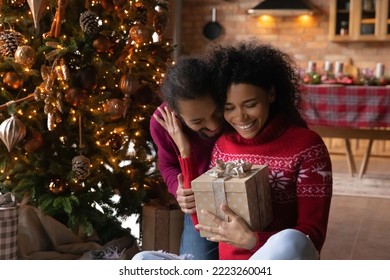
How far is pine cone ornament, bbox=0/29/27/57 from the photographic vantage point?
100 inches

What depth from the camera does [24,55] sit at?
247cm

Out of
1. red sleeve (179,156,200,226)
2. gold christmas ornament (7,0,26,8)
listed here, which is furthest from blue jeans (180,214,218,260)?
gold christmas ornament (7,0,26,8)

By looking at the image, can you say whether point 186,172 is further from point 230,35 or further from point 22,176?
point 230,35

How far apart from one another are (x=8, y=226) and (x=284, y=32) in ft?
18.1

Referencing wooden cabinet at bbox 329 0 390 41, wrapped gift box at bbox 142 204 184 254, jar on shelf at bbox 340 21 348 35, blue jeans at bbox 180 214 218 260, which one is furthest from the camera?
jar on shelf at bbox 340 21 348 35

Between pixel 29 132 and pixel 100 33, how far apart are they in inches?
20.4

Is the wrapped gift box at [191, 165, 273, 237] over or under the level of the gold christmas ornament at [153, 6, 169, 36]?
under

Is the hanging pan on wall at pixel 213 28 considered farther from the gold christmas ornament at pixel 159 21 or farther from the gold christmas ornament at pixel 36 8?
the gold christmas ornament at pixel 36 8

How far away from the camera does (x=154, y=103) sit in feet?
9.50

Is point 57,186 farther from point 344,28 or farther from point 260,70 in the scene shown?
point 344,28

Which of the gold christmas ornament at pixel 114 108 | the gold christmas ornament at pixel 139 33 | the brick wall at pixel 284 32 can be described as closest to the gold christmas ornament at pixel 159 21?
the gold christmas ornament at pixel 139 33

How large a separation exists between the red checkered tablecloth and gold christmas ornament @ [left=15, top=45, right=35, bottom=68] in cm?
302

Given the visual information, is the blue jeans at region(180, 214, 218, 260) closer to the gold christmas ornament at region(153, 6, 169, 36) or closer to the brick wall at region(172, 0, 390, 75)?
the gold christmas ornament at region(153, 6, 169, 36)

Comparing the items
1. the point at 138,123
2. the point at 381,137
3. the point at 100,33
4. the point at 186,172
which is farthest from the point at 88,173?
the point at 381,137
